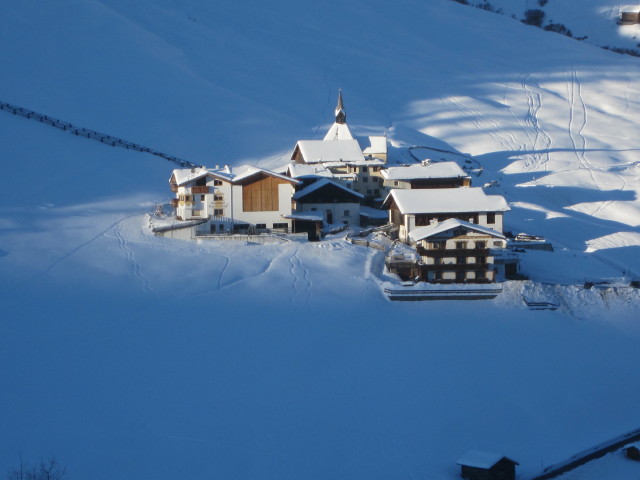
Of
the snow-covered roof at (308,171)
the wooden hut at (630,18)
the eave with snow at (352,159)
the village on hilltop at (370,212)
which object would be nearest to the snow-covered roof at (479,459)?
the village on hilltop at (370,212)

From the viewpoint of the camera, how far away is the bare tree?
→ 11969 mm

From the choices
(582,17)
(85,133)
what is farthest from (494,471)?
(582,17)

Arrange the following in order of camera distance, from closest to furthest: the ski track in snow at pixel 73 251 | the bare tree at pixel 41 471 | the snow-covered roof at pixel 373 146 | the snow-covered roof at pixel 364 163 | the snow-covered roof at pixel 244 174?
the bare tree at pixel 41 471
the ski track in snow at pixel 73 251
the snow-covered roof at pixel 244 174
the snow-covered roof at pixel 364 163
the snow-covered roof at pixel 373 146

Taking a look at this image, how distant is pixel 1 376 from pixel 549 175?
1009 inches

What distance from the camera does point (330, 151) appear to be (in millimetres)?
30734

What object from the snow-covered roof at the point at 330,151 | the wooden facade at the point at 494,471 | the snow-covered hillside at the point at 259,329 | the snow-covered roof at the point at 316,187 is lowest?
the wooden facade at the point at 494,471

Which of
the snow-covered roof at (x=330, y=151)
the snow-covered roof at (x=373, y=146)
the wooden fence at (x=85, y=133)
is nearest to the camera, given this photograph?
the snow-covered roof at (x=330, y=151)

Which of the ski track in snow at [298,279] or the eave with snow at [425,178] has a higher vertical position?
the eave with snow at [425,178]

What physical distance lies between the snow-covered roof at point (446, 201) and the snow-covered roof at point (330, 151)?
670 cm

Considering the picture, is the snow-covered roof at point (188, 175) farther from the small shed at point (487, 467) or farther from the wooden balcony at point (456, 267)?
the small shed at point (487, 467)

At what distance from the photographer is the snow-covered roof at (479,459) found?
12.9 m

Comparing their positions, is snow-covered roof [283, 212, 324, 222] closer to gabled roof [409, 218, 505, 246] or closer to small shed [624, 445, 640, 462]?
gabled roof [409, 218, 505, 246]

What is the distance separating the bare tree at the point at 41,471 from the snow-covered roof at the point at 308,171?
50.4 feet

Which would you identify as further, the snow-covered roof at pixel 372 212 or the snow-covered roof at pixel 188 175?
the snow-covered roof at pixel 372 212
